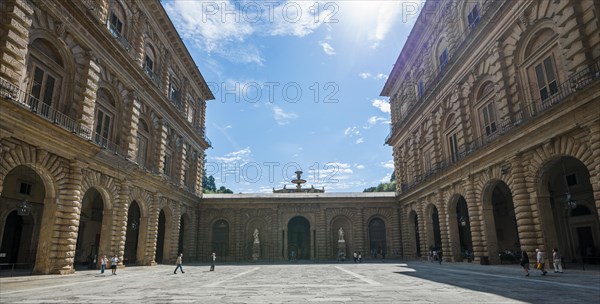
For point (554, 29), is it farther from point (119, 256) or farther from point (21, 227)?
point (21, 227)

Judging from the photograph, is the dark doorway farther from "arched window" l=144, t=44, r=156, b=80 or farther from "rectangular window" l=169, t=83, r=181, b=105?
"arched window" l=144, t=44, r=156, b=80

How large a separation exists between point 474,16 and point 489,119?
277 inches

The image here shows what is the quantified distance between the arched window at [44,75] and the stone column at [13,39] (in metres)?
1.59

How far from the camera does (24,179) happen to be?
2295 cm

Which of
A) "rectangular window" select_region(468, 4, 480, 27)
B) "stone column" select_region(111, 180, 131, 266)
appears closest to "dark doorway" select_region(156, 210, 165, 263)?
"stone column" select_region(111, 180, 131, 266)

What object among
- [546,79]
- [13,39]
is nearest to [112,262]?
[13,39]

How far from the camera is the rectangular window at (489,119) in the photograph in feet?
73.0

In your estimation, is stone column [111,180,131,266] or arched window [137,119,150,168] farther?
arched window [137,119,150,168]

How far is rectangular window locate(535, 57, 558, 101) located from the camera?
57.2 ft

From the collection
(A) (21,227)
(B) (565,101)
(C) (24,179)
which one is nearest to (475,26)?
(B) (565,101)

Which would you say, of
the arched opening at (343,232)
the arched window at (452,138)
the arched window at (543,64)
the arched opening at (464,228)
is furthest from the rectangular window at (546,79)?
the arched opening at (343,232)

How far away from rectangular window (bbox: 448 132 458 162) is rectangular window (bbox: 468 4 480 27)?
7.85 m

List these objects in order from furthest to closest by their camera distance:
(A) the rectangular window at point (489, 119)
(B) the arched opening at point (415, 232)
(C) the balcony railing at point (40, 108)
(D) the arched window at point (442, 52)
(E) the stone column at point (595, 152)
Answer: (B) the arched opening at point (415, 232), (D) the arched window at point (442, 52), (A) the rectangular window at point (489, 119), (E) the stone column at point (595, 152), (C) the balcony railing at point (40, 108)

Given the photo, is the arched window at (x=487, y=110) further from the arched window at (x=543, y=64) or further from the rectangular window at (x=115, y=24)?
the rectangular window at (x=115, y=24)
